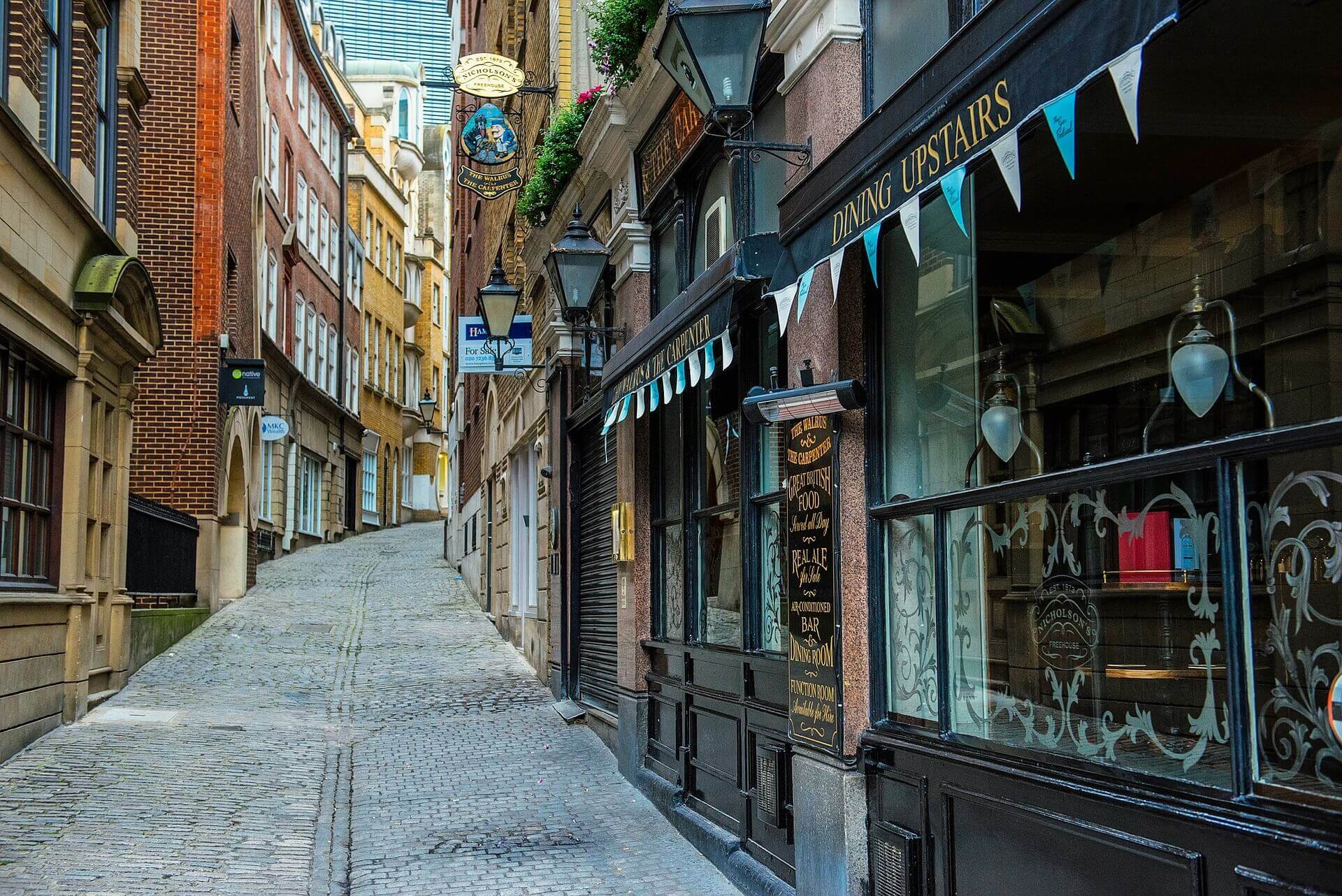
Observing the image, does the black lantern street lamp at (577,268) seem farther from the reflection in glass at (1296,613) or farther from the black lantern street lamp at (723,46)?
the reflection in glass at (1296,613)

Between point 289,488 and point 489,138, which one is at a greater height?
point 489,138

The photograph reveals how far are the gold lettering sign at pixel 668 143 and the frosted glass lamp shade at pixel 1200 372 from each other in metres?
4.47

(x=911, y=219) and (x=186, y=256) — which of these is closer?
(x=911, y=219)

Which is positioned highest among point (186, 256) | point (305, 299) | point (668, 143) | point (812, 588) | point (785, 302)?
point (305, 299)

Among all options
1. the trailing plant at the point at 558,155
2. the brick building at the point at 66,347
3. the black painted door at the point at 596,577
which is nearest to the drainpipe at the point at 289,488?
the brick building at the point at 66,347

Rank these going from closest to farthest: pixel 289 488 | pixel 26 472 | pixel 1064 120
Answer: pixel 1064 120 → pixel 26 472 → pixel 289 488

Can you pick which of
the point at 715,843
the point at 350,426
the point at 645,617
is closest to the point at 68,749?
the point at 645,617

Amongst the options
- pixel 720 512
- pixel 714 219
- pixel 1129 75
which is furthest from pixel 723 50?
pixel 720 512

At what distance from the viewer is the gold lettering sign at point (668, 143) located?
8906mm

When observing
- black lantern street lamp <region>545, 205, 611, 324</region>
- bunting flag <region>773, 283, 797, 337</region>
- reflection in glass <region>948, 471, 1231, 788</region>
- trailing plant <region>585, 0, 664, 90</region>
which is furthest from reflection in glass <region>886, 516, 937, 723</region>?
black lantern street lamp <region>545, 205, 611, 324</region>

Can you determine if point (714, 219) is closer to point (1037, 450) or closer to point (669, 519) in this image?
point (669, 519)

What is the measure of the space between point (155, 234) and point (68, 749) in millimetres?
11878

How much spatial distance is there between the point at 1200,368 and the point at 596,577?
8.84 meters

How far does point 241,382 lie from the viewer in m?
21.3
